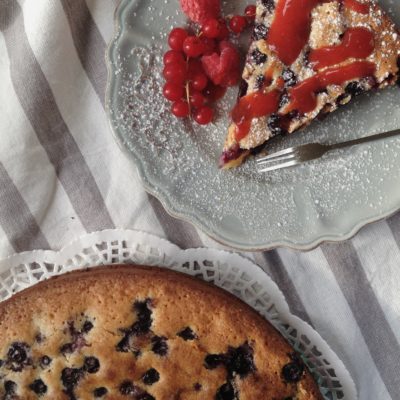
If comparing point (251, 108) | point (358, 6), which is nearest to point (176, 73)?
point (251, 108)

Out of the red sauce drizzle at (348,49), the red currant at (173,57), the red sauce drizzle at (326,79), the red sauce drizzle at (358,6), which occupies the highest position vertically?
the red currant at (173,57)

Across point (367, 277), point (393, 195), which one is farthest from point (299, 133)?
point (367, 277)

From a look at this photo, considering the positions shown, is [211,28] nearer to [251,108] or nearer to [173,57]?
[173,57]

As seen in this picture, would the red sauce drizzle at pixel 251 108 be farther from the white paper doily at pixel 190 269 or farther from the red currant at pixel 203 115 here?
the white paper doily at pixel 190 269

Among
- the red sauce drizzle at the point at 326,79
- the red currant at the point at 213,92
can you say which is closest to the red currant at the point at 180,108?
the red currant at the point at 213,92

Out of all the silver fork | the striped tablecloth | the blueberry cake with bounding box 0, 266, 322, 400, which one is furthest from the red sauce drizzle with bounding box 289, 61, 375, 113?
the blueberry cake with bounding box 0, 266, 322, 400

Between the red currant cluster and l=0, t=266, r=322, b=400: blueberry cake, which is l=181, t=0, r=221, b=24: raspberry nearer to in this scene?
the red currant cluster
